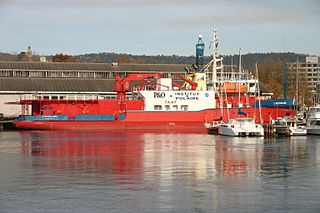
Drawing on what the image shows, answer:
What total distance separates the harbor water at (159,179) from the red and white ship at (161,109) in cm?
2553

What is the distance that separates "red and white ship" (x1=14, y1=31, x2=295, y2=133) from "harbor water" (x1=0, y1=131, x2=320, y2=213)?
25.5 m

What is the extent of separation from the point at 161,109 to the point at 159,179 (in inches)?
1836

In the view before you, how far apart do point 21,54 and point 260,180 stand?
117670mm

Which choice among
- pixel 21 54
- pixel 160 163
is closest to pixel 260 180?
pixel 160 163

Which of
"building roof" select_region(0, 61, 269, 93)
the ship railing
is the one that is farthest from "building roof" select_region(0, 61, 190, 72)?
the ship railing

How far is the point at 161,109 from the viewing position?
74562mm

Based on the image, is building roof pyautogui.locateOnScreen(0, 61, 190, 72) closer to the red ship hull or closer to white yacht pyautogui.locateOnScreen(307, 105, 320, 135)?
the red ship hull

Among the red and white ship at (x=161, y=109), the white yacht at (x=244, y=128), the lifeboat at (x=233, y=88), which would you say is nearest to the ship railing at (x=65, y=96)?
the red and white ship at (x=161, y=109)

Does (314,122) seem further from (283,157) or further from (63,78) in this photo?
(63,78)

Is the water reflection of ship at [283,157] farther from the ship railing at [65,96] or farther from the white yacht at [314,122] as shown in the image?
the ship railing at [65,96]

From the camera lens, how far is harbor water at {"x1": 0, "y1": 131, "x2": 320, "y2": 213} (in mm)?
21750

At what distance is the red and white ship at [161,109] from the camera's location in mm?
72562

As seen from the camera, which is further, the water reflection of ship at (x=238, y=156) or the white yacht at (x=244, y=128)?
the white yacht at (x=244, y=128)

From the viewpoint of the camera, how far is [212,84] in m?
80.1
